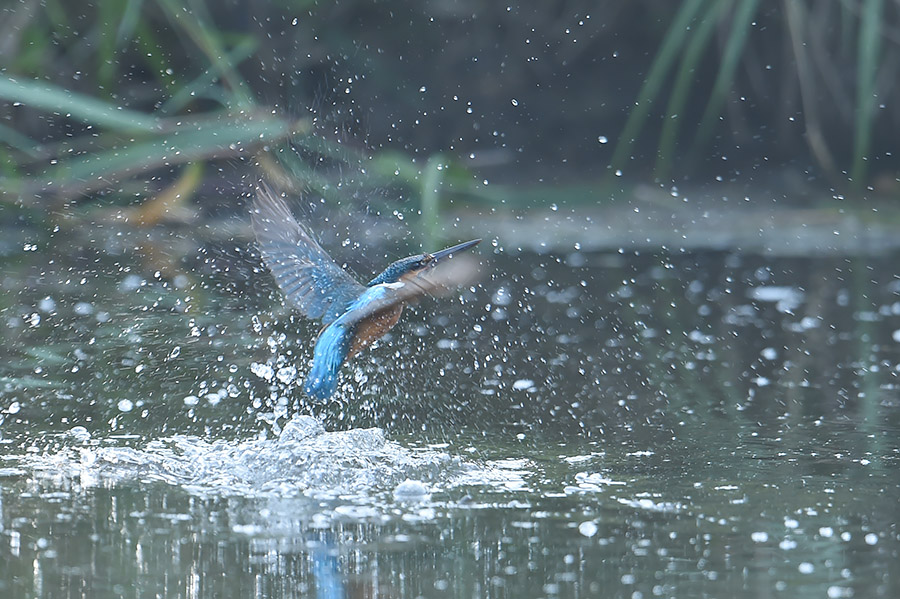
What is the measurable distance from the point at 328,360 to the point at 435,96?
4.71 m

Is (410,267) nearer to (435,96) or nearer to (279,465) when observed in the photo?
(279,465)

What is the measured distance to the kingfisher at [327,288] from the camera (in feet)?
10.6

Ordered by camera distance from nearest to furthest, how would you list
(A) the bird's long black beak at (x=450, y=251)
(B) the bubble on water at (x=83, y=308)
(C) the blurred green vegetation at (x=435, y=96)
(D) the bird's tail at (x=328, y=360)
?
(D) the bird's tail at (x=328, y=360), (A) the bird's long black beak at (x=450, y=251), (B) the bubble on water at (x=83, y=308), (C) the blurred green vegetation at (x=435, y=96)

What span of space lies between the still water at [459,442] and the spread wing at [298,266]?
1.02 ft

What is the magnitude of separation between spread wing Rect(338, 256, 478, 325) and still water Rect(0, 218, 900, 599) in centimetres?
27

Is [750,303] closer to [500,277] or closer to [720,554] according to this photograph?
[500,277]

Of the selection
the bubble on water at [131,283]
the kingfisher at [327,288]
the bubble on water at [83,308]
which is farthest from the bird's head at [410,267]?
the bubble on water at [131,283]

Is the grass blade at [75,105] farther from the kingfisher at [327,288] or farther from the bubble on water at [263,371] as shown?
the kingfisher at [327,288]

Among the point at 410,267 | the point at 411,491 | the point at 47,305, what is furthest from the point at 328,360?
the point at 47,305

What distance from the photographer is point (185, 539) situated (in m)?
2.49

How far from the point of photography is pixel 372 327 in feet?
10.9

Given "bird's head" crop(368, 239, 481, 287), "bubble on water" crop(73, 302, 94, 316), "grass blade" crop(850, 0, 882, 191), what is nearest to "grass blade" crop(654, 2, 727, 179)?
"grass blade" crop(850, 0, 882, 191)

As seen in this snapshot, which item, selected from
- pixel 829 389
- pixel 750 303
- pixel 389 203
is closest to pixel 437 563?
pixel 829 389

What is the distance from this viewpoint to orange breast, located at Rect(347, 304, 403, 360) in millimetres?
3279
